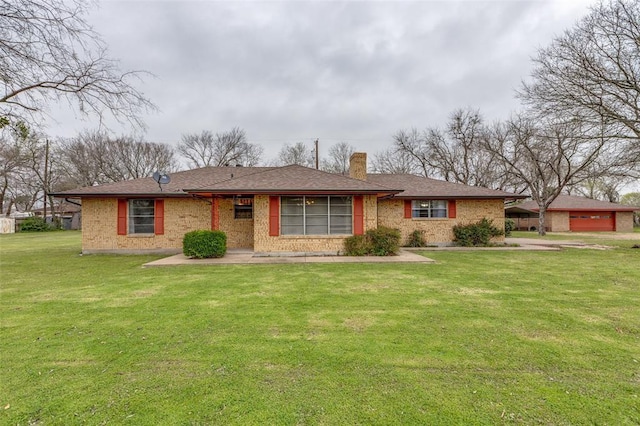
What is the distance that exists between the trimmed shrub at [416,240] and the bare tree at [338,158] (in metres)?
25.4

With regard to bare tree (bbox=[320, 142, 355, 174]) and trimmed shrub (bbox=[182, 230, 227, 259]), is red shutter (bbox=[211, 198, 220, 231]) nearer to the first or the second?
trimmed shrub (bbox=[182, 230, 227, 259])

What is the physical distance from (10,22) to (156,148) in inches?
1324

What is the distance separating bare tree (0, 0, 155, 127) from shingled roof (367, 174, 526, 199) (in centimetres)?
1115

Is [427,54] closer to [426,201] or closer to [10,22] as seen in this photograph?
[426,201]

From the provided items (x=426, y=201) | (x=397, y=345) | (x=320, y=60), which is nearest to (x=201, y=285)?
(x=397, y=345)

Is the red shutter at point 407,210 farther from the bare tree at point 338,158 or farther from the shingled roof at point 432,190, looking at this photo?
the bare tree at point 338,158

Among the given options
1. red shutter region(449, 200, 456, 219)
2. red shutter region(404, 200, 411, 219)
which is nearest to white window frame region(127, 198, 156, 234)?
red shutter region(404, 200, 411, 219)

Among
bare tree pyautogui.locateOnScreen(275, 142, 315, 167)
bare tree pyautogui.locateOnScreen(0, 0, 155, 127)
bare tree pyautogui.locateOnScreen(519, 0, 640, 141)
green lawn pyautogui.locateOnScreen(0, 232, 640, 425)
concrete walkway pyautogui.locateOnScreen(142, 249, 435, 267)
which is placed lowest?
green lawn pyautogui.locateOnScreen(0, 232, 640, 425)

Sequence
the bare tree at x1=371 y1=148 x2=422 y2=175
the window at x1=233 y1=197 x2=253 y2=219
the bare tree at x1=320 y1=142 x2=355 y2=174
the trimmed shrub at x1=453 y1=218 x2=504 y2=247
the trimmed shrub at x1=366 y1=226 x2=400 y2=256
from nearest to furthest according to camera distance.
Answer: the trimmed shrub at x1=366 y1=226 x2=400 y2=256
the window at x1=233 y1=197 x2=253 y2=219
the trimmed shrub at x1=453 y1=218 x2=504 y2=247
the bare tree at x1=371 y1=148 x2=422 y2=175
the bare tree at x1=320 y1=142 x2=355 y2=174

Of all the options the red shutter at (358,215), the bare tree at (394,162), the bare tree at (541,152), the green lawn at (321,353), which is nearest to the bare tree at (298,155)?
the bare tree at (394,162)

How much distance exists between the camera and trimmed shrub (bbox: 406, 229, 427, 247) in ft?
46.5

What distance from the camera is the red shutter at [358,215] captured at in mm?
11312

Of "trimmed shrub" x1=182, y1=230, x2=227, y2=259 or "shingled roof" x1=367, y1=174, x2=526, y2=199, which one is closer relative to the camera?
"trimmed shrub" x1=182, y1=230, x2=227, y2=259

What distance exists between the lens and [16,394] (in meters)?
2.57
